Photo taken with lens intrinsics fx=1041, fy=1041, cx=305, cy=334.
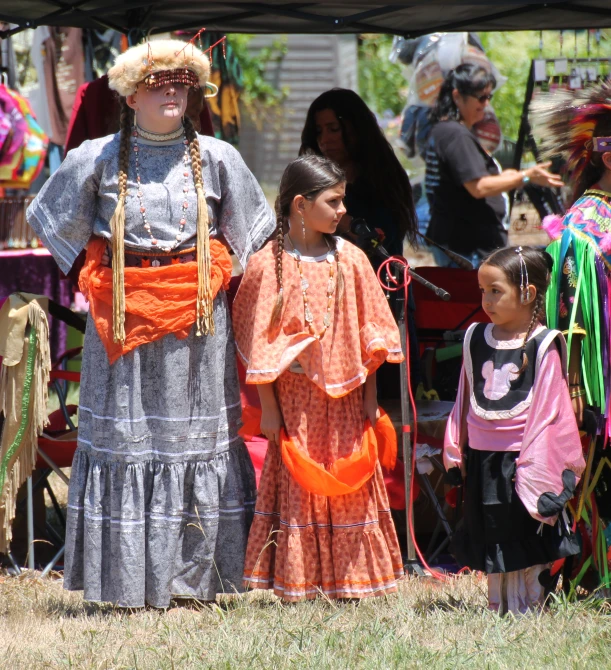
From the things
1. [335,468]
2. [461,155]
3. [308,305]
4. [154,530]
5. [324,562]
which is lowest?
[324,562]

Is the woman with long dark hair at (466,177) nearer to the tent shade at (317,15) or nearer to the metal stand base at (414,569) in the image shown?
the tent shade at (317,15)

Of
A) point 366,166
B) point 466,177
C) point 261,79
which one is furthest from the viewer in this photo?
point 261,79

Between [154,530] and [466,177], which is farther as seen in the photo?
[466,177]

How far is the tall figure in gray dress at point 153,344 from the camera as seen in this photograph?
3586 millimetres

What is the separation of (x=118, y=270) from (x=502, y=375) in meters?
1.34

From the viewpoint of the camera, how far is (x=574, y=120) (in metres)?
3.67

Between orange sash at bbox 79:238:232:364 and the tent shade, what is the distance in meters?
1.22

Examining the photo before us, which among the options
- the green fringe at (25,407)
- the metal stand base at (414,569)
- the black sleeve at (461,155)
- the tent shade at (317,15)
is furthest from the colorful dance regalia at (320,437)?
the black sleeve at (461,155)

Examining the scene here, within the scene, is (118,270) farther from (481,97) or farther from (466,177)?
(481,97)

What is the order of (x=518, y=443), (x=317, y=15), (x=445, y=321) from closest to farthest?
1. (x=518, y=443)
2. (x=317, y=15)
3. (x=445, y=321)

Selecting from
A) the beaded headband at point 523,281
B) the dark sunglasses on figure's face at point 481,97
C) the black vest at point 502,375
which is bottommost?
the black vest at point 502,375

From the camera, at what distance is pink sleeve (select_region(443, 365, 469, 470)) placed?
347 centimetres

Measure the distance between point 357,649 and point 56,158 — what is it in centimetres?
540

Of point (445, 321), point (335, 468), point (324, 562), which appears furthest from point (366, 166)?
point (324, 562)
